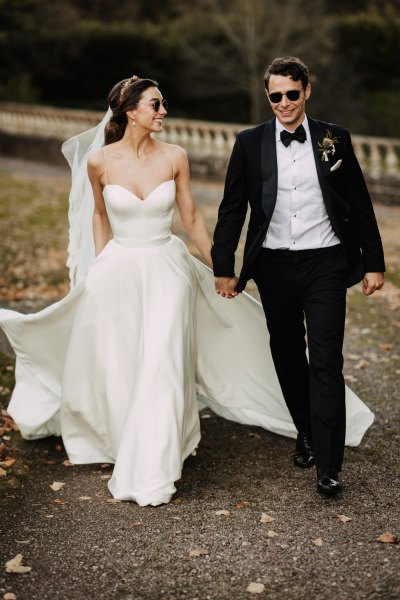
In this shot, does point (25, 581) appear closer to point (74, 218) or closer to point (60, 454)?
point (60, 454)

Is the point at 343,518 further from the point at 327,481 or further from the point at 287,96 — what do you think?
the point at 287,96

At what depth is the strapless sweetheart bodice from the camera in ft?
16.1

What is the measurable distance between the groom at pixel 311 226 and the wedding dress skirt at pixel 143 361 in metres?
0.51

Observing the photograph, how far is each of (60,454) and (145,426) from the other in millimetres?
1034

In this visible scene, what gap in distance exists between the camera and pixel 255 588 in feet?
11.8

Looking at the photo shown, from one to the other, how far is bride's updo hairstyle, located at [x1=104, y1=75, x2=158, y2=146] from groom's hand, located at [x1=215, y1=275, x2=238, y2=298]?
1.07m

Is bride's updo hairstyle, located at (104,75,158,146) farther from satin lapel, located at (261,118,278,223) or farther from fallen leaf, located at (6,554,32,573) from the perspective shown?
fallen leaf, located at (6,554,32,573)

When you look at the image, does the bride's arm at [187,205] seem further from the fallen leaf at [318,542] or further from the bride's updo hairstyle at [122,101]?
the fallen leaf at [318,542]

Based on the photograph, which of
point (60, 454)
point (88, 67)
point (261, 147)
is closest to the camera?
point (261, 147)

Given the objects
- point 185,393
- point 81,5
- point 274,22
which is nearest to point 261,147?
point 185,393

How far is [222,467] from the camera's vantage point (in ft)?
16.7

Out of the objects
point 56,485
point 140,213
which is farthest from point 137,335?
point 56,485

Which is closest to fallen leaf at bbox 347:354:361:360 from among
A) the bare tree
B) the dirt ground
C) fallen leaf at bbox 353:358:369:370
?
fallen leaf at bbox 353:358:369:370

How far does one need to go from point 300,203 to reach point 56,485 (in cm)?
210
